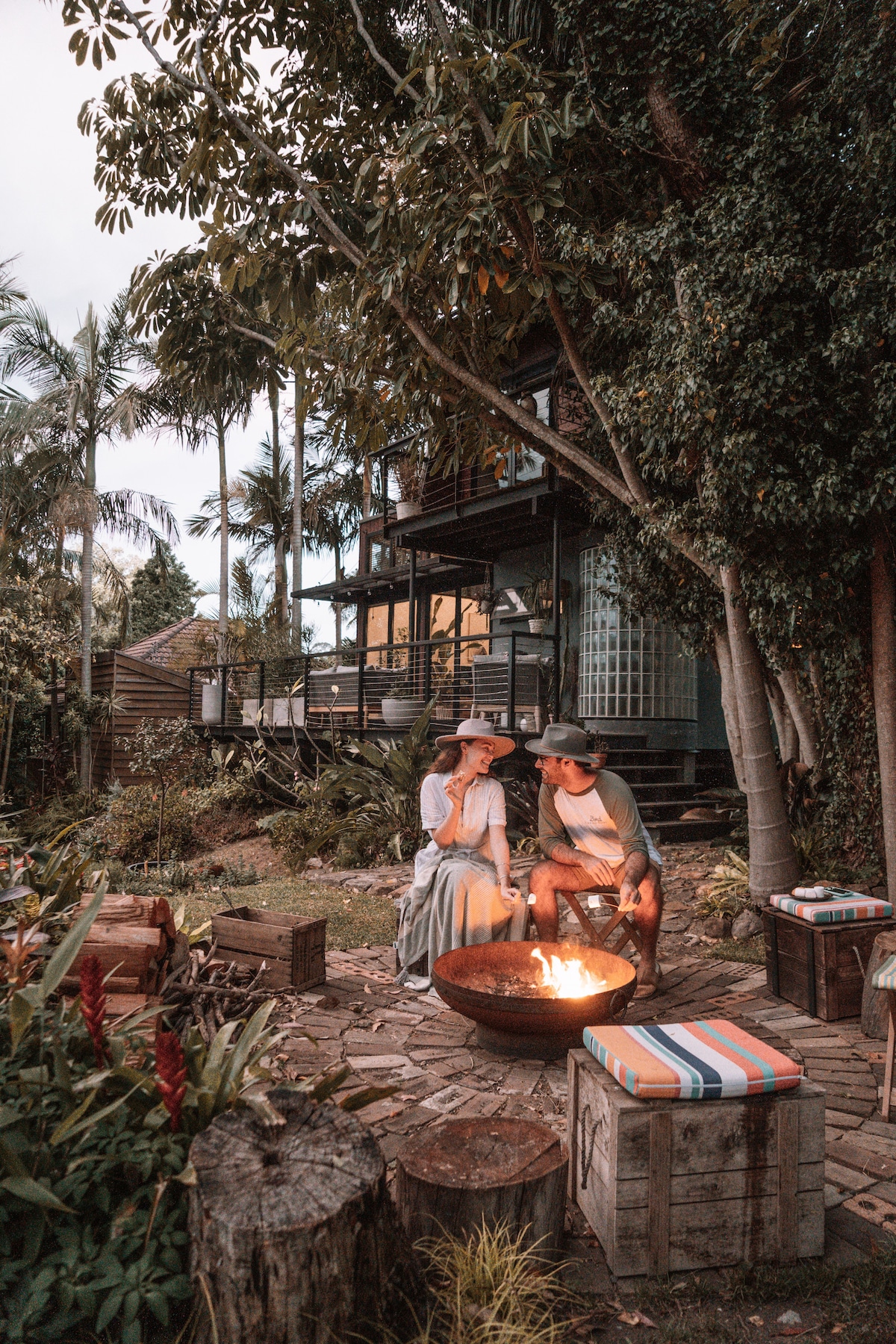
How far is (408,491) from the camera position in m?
13.9

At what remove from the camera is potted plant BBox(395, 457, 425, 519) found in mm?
13391

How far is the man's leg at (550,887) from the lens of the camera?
452cm

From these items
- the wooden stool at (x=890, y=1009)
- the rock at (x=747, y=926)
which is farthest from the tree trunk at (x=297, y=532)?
the wooden stool at (x=890, y=1009)

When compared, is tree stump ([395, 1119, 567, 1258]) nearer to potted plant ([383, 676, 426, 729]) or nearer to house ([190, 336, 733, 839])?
house ([190, 336, 733, 839])

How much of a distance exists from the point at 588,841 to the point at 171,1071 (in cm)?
313

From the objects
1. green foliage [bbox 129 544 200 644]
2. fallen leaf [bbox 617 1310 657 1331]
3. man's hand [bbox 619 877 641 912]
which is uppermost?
green foliage [bbox 129 544 200 644]

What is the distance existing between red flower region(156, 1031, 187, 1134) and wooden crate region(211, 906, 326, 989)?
248 cm

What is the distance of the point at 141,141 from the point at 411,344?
2.93 metres

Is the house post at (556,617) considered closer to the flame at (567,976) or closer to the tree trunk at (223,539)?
the flame at (567,976)

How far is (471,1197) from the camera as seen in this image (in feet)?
6.93

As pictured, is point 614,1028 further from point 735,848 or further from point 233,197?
point 233,197

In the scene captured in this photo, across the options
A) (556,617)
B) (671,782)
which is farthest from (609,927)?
(556,617)

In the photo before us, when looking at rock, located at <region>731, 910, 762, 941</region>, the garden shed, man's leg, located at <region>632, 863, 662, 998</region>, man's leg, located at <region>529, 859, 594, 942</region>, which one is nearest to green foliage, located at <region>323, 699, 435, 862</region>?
rock, located at <region>731, 910, 762, 941</region>

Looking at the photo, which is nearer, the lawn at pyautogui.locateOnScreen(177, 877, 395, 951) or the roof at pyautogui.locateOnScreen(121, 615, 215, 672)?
the lawn at pyautogui.locateOnScreen(177, 877, 395, 951)
